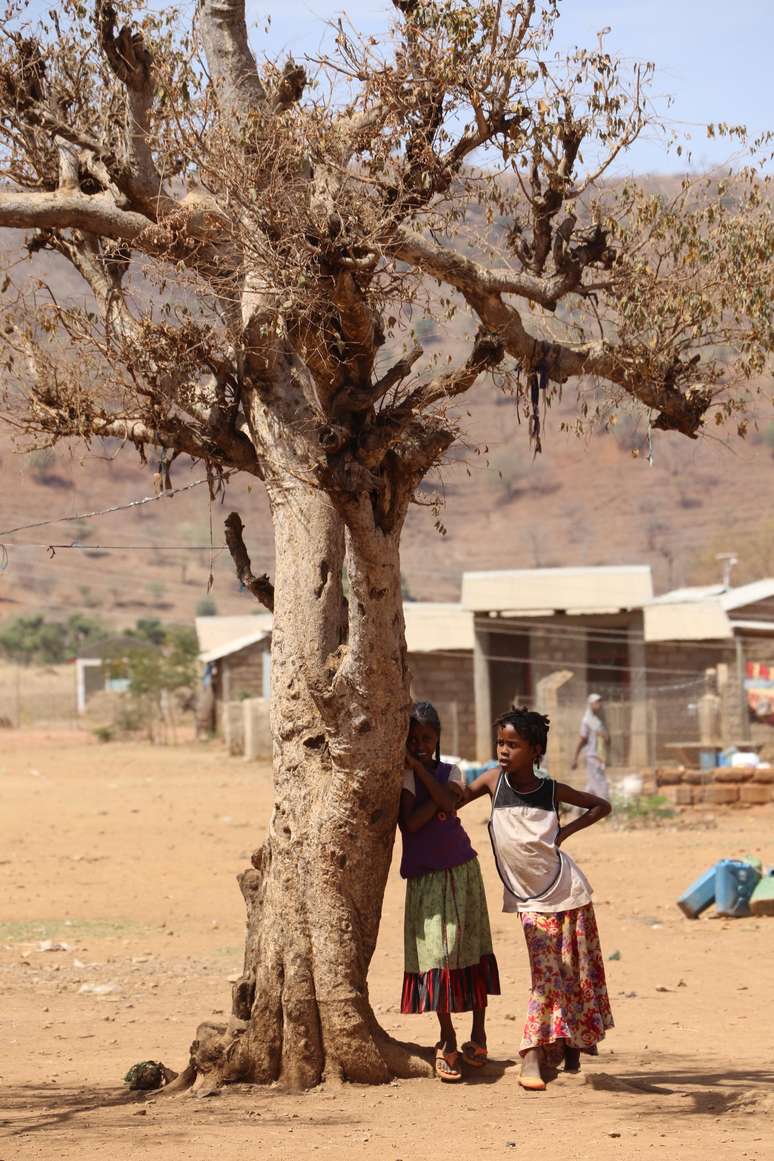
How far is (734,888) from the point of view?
40.2 ft

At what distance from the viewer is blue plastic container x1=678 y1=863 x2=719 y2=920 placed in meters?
12.3

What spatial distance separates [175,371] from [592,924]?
10.2 ft

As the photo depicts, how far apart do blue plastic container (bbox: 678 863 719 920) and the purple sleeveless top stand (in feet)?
20.3

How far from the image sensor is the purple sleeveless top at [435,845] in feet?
21.5

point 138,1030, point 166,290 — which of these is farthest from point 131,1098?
point 166,290

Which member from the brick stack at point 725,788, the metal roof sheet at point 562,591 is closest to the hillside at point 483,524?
the metal roof sheet at point 562,591

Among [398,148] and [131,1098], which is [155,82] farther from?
[131,1098]

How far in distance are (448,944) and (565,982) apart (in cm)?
53

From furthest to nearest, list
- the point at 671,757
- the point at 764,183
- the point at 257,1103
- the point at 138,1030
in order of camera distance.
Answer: the point at 671,757
the point at 138,1030
the point at 764,183
the point at 257,1103

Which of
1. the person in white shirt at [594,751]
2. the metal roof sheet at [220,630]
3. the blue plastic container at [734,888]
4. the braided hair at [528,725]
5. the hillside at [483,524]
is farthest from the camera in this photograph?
the hillside at [483,524]

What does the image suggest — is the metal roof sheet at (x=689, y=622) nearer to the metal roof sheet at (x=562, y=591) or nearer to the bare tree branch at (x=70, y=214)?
the metal roof sheet at (x=562, y=591)

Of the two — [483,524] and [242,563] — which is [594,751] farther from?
[483,524]

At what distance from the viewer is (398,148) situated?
250 inches

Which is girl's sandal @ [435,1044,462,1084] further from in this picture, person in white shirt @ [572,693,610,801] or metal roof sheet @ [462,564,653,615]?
metal roof sheet @ [462,564,653,615]
